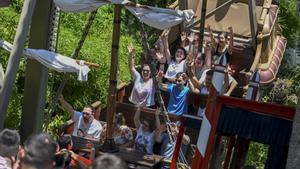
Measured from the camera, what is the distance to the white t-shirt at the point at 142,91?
9.21 m

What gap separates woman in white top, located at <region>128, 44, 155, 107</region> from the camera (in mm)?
9188

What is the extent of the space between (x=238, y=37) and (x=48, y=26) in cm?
572

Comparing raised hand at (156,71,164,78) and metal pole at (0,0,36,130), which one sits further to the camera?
raised hand at (156,71,164,78)

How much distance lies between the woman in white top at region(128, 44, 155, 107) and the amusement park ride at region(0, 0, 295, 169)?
19cm

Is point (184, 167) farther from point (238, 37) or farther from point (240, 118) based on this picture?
point (238, 37)

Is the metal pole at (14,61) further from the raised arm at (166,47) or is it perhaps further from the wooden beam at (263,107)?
the raised arm at (166,47)

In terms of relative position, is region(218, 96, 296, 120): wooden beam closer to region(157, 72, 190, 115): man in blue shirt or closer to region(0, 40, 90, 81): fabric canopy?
region(0, 40, 90, 81): fabric canopy

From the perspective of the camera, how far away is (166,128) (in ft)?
27.0

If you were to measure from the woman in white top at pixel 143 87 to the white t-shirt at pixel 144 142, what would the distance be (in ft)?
4.66

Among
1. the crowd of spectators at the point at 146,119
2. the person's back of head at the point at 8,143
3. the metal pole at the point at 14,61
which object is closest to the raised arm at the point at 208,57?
the crowd of spectators at the point at 146,119

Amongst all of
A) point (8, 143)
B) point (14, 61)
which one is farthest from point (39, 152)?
point (14, 61)

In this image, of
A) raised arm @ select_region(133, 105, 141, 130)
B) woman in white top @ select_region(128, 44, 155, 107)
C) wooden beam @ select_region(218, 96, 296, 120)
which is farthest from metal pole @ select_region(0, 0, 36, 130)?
woman in white top @ select_region(128, 44, 155, 107)

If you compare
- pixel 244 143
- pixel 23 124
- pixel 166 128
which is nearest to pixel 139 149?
pixel 166 128

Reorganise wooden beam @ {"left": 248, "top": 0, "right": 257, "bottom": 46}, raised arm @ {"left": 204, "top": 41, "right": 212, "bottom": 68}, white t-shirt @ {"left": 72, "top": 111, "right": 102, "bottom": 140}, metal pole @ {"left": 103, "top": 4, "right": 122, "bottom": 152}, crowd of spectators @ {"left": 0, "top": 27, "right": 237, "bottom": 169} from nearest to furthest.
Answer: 1. crowd of spectators @ {"left": 0, "top": 27, "right": 237, "bottom": 169}
2. metal pole @ {"left": 103, "top": 4, "right": 122, "bottom": 152}
3. white t-shirt @ {"left": 72, "top": 111, "right": 102, "bottom": 140}
4. raised arm @ {"left": 204, "top": 41, "right": 212, "bottom": 68}
5. wooden beam @ {"left": 248, "top": 0, "right": 257, "bottom": 46}
